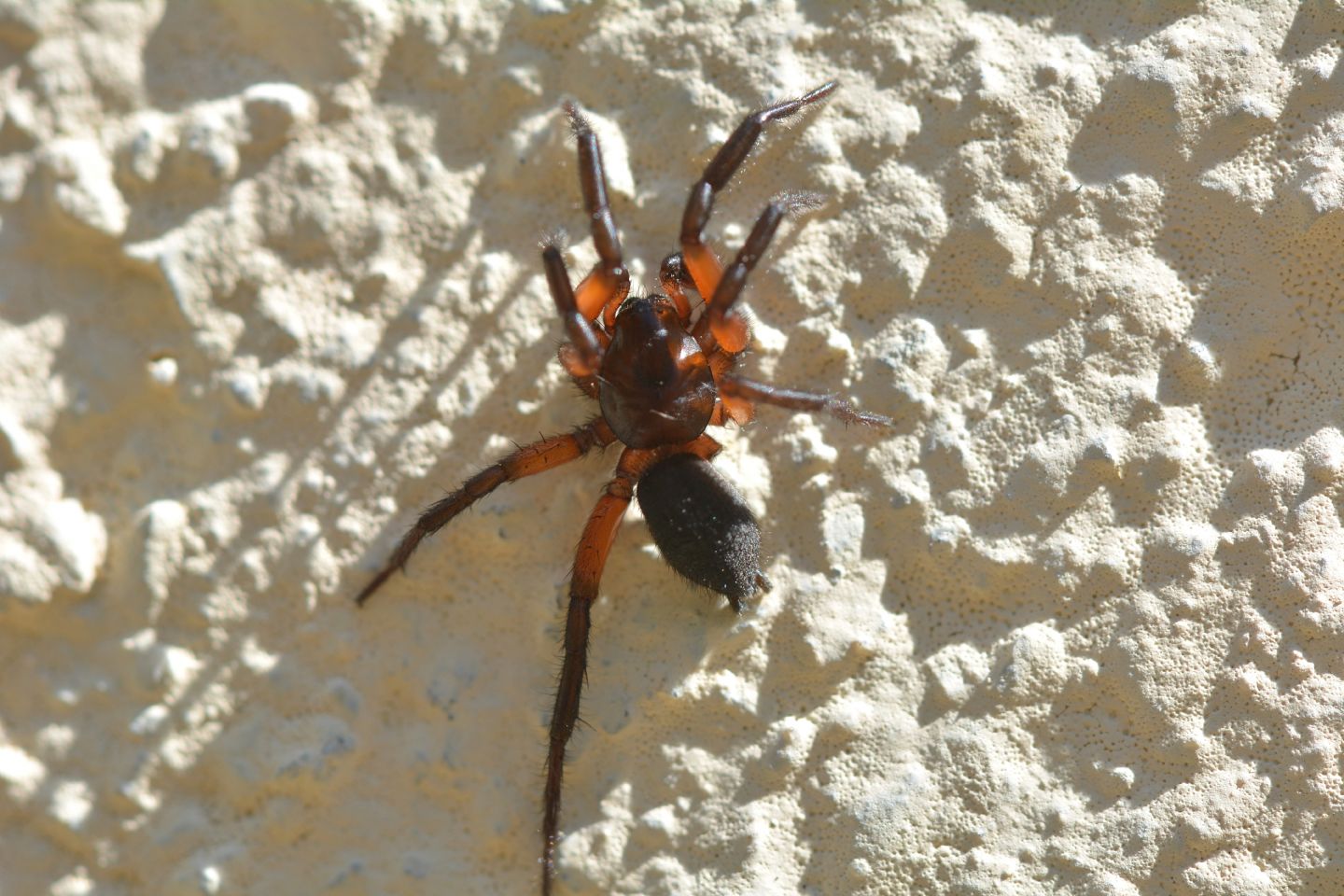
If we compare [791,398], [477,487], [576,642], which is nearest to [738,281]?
[791,398]

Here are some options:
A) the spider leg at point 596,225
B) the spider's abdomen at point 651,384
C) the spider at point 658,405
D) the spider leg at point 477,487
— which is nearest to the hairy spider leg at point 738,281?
the spider at point 658,405

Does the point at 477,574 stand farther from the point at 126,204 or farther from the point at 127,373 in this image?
the point at 126,204

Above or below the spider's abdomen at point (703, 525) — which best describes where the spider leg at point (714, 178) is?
above

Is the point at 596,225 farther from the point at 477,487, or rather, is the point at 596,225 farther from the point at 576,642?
the point at 576,642

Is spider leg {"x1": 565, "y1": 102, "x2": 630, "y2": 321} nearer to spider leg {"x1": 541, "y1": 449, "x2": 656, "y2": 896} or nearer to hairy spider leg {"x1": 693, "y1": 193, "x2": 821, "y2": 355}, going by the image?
hairy spider leg {"x1": 693, "y1": 193, "x2": 821, "y2": 355}

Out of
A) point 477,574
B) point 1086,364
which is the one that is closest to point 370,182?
point 477,574

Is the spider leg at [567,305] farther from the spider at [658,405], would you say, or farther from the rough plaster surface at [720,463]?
the rough plaster surface at [720,463]

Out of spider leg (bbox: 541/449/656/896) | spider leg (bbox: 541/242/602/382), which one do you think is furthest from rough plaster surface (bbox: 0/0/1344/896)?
spider leg (bbox: 541/242/602/382)
